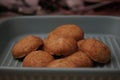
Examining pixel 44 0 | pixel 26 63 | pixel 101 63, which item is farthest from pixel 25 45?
pixel 44 0

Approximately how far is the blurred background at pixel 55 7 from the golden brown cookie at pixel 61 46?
1.06ft

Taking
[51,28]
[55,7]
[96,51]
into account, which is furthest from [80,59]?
[55,7]

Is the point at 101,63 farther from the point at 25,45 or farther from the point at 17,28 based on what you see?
the point at 17,28

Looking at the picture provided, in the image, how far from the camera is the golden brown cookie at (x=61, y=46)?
497mm

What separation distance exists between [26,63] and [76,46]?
0.33 feet

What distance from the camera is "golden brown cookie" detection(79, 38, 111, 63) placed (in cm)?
50

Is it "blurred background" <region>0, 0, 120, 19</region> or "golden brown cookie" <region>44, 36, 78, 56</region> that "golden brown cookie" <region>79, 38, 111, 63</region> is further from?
"blurred background" <region>0, 0, 120, 19</region>

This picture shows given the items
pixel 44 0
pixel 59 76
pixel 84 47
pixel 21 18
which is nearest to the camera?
pixel 59 76

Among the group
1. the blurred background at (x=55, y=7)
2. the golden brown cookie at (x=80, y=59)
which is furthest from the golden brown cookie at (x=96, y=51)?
the blurred background at (x=55, y=7)

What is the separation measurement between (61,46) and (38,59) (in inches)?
2.0

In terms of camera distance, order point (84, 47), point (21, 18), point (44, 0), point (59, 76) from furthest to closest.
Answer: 1. point (44, 0)
2. point (21, 18)
3. point (84, 47)
4. point (59, 76)

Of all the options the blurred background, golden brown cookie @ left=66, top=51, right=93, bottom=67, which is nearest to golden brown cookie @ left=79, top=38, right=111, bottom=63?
golden brown cookie @ left=66, top=51, right=93, bottom=67

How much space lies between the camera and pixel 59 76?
414mm

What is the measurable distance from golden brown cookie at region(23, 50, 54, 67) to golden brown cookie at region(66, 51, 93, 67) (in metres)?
0.04
